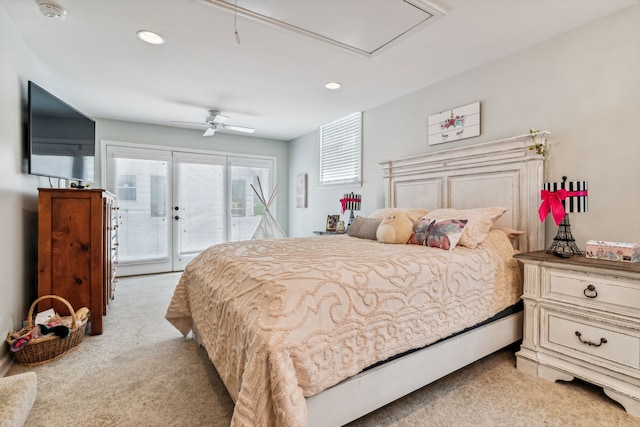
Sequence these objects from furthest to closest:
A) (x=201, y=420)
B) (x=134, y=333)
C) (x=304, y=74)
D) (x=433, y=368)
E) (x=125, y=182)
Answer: (x=125, y=182) < (x=304, y=74) < (x=134, y=333) < (x=433, y=368) < (x=201, y=420)

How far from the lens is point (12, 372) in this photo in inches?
76.2

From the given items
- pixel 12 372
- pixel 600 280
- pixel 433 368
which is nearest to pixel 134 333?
pixel 12 372

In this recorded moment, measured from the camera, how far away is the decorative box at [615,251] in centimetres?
168

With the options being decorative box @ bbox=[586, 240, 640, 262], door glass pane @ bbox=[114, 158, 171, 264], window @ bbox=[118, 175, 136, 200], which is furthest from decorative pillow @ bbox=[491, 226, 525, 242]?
window @ bbox=[118, 175, 136, 200]

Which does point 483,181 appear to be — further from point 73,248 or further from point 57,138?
point 57,138

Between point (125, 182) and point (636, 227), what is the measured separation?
5.70 meters

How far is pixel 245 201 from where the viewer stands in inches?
218

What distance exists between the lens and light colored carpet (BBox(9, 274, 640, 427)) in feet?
4.92

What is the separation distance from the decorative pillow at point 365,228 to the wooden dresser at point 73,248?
222cm

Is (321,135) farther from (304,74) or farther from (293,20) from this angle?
(293,20)

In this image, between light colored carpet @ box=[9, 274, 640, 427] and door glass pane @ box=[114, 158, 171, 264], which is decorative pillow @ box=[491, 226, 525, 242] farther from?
door glass pane @ box=[114, 158, 171, 264]

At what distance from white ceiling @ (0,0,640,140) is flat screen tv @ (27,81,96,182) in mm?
422

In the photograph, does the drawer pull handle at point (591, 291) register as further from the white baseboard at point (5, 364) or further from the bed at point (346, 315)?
the white baseboard at point (5, 364)

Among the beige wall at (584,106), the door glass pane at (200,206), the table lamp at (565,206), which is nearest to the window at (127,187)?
the door glass pane at (200,206)
